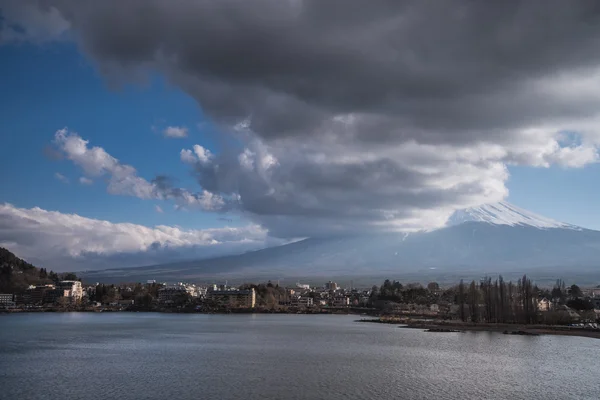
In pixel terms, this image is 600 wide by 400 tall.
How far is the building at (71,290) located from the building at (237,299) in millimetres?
38316

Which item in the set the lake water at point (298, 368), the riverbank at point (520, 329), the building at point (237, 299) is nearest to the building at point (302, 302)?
the building at point (237, 299)

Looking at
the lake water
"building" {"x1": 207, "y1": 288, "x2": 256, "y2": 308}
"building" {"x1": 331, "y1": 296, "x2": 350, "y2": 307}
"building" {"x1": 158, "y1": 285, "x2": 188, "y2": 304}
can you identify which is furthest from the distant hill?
the lake water

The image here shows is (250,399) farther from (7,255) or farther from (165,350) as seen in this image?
(7,255)

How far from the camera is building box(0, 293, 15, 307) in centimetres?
15038

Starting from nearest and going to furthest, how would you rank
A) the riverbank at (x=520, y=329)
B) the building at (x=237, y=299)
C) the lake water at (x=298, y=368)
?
the lake water at (x=298, y=368) < the riverbank at (x=520, y=329) < the building at (x=237, y=299)

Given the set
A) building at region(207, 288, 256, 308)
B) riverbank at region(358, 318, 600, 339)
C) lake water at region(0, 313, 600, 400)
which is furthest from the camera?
building at region(207, 288, 256, 308)

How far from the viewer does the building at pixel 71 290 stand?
163 meters

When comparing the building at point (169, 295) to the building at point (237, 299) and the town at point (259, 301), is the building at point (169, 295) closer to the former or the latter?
the town at point (259, 301)

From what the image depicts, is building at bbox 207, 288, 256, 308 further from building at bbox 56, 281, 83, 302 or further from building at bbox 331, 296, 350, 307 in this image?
building at bbox 56, 281, 83, 302

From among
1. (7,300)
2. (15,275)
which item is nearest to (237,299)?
(7,300)

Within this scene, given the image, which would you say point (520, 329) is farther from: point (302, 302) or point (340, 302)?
point (340, 302)

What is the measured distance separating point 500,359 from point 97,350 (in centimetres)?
3217

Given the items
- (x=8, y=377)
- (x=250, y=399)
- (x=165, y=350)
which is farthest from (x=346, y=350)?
(x=8, y=377)

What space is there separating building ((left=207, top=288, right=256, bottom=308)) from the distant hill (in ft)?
196
